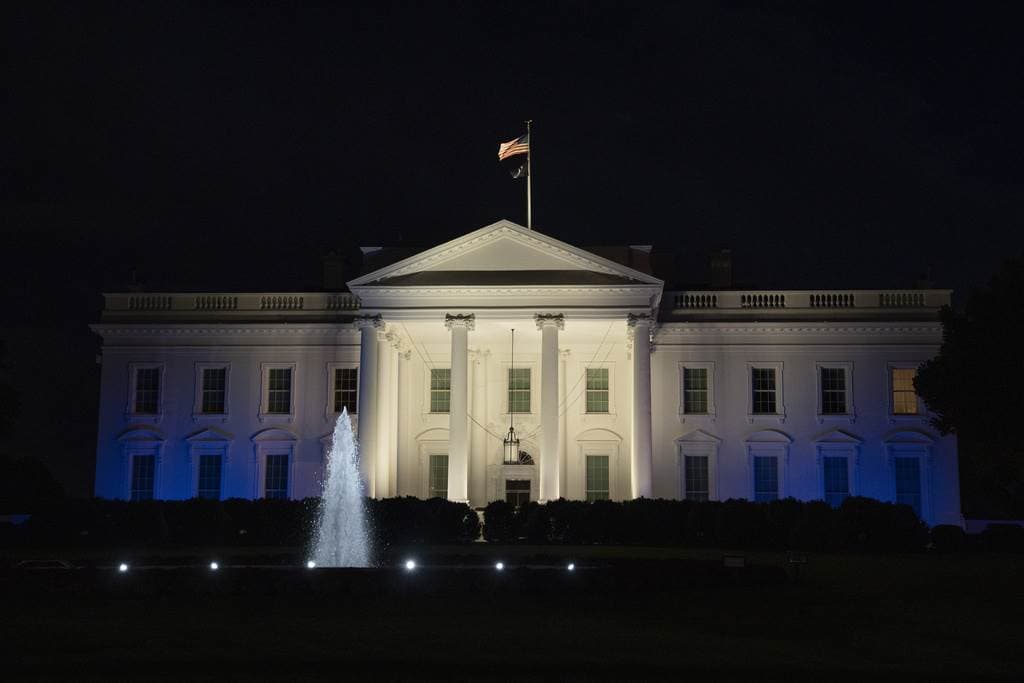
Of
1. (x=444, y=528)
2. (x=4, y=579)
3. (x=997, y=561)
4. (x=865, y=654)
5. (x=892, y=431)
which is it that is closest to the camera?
(x=865, y=654)

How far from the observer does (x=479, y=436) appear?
4403 centimetres

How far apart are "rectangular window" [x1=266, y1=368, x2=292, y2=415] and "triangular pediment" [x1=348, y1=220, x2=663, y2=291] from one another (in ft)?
24.5

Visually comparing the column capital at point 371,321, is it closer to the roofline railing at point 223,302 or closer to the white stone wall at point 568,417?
the white stone wall at point 568,417

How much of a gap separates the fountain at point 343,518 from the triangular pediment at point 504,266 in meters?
5.64

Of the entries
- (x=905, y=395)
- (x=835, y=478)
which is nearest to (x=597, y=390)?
(x=835, y=478)

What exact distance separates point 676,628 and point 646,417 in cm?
2342

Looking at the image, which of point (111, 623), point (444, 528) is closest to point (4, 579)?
point (111, 623)

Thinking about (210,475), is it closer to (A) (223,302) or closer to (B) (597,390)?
(A) (223,302)

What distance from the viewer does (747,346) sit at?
4403cm

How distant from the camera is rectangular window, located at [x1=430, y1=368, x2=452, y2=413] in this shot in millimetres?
44344

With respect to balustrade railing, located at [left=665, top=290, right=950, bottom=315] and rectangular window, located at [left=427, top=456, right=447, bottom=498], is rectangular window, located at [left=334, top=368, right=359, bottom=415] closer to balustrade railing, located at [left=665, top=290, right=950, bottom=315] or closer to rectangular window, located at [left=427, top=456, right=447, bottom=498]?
rectangular window, located at [left=427, top=456, right=447, bottom=498]

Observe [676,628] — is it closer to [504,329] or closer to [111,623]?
[111,623]

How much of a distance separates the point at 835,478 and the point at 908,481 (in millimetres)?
2682

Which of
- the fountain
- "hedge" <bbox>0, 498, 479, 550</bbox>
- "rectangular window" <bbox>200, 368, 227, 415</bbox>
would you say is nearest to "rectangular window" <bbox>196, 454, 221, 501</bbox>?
"rectangular window" <bbox>200, 368, 227, 415</bbox>
